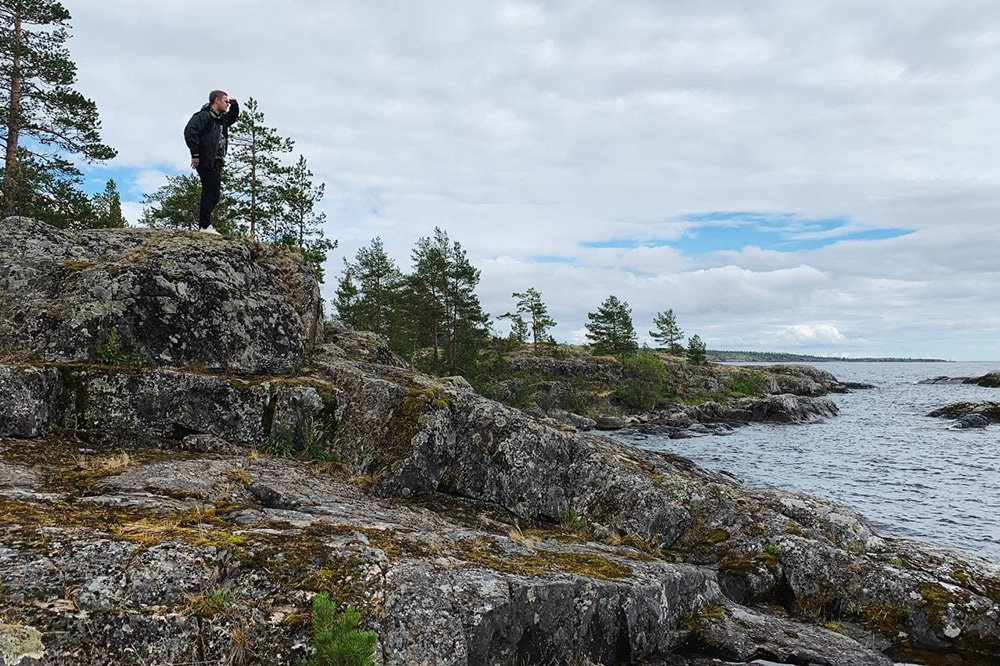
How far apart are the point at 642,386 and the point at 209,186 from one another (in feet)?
230

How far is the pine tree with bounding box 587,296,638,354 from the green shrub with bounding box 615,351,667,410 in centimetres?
2304

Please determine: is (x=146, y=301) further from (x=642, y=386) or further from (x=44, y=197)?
(x=642, y=386)

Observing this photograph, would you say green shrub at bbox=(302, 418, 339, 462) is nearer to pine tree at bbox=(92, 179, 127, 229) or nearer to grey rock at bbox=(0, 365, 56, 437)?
grey rock at bbox=(0, 365, 56, 437)

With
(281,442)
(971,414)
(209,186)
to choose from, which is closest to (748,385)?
(971,414)

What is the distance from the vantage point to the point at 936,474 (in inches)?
1350

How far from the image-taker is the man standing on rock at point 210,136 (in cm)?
1355

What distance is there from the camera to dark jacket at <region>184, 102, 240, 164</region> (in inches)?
531

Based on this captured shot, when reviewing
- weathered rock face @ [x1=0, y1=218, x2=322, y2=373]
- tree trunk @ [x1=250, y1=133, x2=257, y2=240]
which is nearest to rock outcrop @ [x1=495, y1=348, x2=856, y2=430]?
tree trunk @ [x1=250, y1=133, x2=257, y2=240]

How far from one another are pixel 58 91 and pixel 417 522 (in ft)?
105

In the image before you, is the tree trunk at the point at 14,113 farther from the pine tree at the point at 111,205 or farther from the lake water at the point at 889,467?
the lake water at the point at 889,467

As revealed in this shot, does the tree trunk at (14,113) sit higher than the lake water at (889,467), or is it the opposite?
the tree trunk at (14,113)

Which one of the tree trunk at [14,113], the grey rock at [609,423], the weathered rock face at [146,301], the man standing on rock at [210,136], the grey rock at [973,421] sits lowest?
the grey rock at [609,423]

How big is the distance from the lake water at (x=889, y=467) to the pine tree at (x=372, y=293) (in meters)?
32.2

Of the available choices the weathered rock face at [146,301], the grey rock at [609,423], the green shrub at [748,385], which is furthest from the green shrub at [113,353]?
the green shrub at [748,385]
